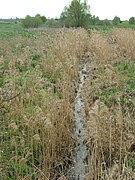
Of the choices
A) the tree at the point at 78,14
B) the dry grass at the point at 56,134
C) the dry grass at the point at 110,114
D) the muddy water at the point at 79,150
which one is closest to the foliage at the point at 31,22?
the tree at the point at 78,14

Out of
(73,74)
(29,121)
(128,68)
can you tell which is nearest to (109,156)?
(29,121)

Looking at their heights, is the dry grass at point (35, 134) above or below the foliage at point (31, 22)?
below

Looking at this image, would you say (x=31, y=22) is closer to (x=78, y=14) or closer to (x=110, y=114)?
(x=78, y=14)

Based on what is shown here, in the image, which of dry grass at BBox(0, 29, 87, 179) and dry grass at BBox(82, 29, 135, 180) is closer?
dry grass at BBox(82, 29, 135, 180)

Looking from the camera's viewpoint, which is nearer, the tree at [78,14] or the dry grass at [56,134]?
the dry grass at [56,134]

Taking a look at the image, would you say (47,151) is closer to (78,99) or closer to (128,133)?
(128,133)

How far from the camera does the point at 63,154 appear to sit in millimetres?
4723

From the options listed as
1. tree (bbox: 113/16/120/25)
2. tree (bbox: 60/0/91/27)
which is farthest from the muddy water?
tree (bbox: 113/16/120/25)

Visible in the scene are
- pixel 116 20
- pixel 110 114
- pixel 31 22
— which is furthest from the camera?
pixel 116 20

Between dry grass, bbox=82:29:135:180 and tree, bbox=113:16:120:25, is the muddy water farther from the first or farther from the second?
tree, bbox=113:16:120:25

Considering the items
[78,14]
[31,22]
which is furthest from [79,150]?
[31,22]

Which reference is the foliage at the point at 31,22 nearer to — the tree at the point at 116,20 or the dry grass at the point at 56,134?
the tree at the point at 116,20

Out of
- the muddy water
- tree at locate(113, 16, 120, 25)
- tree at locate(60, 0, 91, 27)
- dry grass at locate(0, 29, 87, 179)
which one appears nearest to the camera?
dry grass at locate(0, 29, 87, 179)

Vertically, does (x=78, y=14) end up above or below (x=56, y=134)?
above
